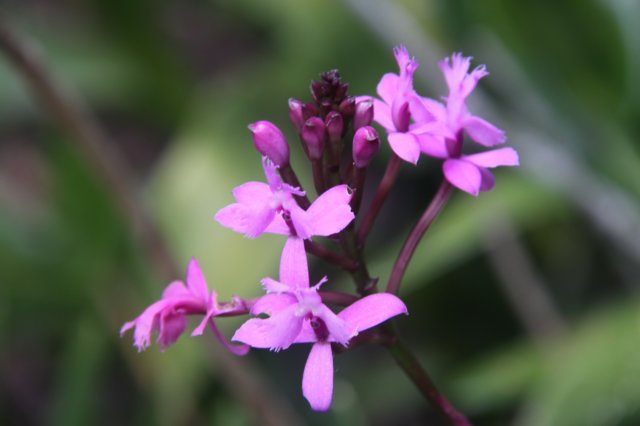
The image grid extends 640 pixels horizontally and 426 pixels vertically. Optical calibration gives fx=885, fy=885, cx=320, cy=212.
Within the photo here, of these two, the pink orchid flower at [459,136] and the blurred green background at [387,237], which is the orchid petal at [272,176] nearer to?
the pink orchid flower at [459,136]

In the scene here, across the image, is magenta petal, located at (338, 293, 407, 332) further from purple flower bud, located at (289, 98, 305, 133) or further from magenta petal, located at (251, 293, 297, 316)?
purple flower bud, located at (289, 98, 305, 133)

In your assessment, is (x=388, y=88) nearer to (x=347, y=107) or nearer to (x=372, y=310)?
(x=347, y=107)

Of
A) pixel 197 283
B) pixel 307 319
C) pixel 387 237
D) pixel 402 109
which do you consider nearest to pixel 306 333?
pixel 307 319

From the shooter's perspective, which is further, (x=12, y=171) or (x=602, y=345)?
(x=12, y=171)

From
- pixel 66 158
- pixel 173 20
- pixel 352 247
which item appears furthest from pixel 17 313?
pixel 173 20

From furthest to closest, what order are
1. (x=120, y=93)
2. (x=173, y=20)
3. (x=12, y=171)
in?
(x=173, y=20), (x=12, y=171), (x=120, y=93)

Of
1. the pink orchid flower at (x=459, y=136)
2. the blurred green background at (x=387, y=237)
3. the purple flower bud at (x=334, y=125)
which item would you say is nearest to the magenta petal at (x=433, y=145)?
the pink orchid flower at (x=459, y=136)

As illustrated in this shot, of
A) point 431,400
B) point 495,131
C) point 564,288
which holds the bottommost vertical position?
point 564,288

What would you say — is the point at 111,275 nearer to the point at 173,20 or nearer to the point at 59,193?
the point at 59,193
